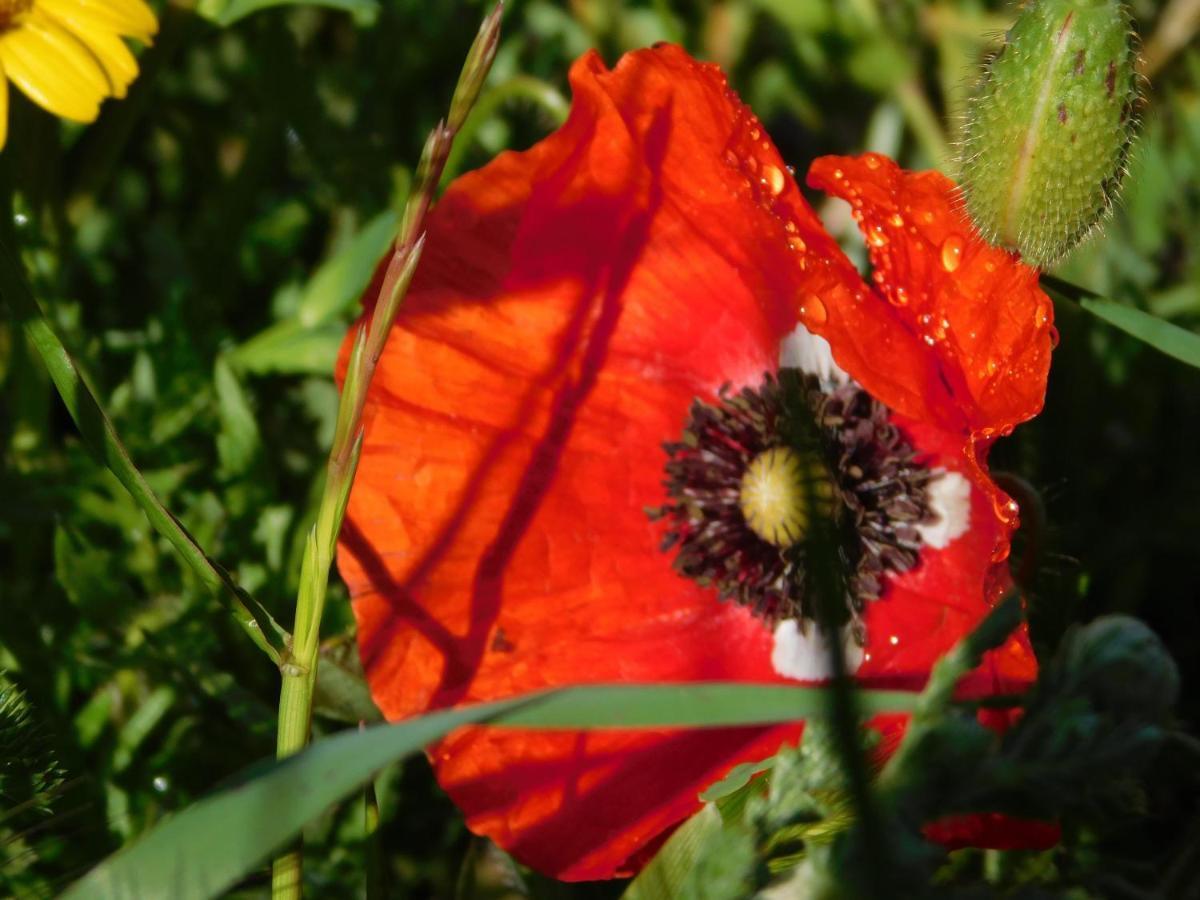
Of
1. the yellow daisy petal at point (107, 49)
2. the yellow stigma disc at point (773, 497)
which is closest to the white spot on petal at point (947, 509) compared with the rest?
the yellow stigma disc at point (773, 497)

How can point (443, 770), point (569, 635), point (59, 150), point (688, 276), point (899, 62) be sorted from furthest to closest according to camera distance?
point (899, 62), point (59, 150), point (688, 276), point (569, 635), point (443, 770)

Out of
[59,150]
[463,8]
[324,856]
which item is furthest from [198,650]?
[463,8]

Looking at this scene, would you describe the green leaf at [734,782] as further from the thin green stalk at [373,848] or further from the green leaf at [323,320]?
the green leaf at [323,320]

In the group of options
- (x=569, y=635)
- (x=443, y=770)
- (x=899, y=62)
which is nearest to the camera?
(x=443, y=770)

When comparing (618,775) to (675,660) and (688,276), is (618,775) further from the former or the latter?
(688,276)

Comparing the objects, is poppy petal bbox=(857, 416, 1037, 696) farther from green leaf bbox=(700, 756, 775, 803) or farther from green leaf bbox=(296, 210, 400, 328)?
green leaf bbox=(296, 210, 400, 328)

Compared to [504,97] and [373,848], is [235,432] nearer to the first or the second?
[504,97]

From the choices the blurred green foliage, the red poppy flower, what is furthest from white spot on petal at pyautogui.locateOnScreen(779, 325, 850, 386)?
the blurred green foliage
